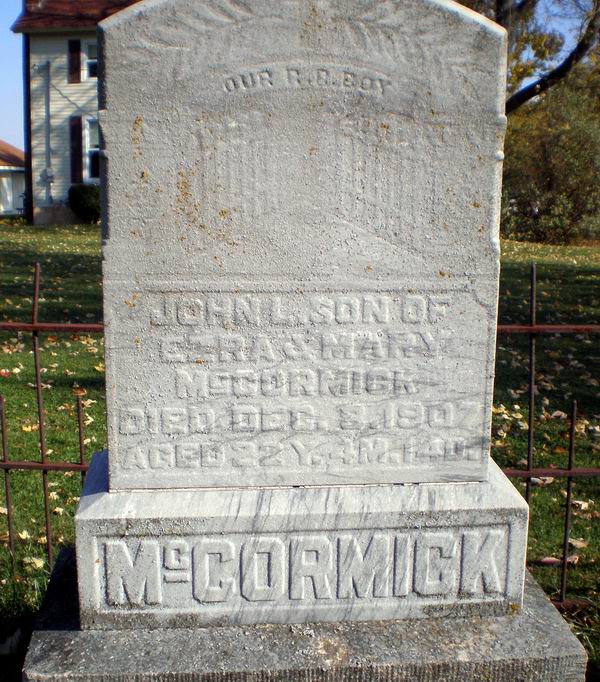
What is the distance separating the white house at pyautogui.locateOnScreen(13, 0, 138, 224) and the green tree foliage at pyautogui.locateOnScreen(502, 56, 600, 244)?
1283 cm

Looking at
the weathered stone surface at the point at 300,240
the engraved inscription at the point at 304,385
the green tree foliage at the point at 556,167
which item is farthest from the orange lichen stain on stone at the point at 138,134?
the green tree foliage at the point at 556,167

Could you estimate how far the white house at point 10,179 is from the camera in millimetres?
38938

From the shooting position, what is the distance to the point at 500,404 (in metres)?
6.44

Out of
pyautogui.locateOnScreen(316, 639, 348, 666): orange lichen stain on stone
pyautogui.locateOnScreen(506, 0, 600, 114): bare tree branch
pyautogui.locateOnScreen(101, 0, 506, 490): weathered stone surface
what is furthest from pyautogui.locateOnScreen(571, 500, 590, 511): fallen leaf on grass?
pyautogui.locateOnScreen(506, 0, 600, 114): bare tree branch

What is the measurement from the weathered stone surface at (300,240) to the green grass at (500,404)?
4.73 ft

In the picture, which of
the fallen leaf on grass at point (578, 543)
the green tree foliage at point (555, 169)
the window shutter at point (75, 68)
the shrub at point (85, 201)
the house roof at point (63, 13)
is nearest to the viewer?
the fallen leaf on grass at point (578, 543)

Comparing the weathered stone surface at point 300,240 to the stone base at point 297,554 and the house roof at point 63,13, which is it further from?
the house roof at point 63,13

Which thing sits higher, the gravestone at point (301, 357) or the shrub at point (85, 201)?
the shrub at point (85, 201)

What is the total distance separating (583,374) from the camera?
7410 mm

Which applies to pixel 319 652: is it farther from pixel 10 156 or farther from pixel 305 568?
pixel 10 156

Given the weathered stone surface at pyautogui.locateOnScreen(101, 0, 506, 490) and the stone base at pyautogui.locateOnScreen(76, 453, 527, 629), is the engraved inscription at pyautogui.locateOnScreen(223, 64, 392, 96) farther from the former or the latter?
the stone base at pyautogui.locateOnScreen(76, 453, 527, 629)

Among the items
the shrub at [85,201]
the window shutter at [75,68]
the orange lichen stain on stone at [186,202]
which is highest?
the window shutter at [75,68]

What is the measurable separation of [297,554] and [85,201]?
22.6 m

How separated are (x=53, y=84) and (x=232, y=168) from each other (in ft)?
80.8
